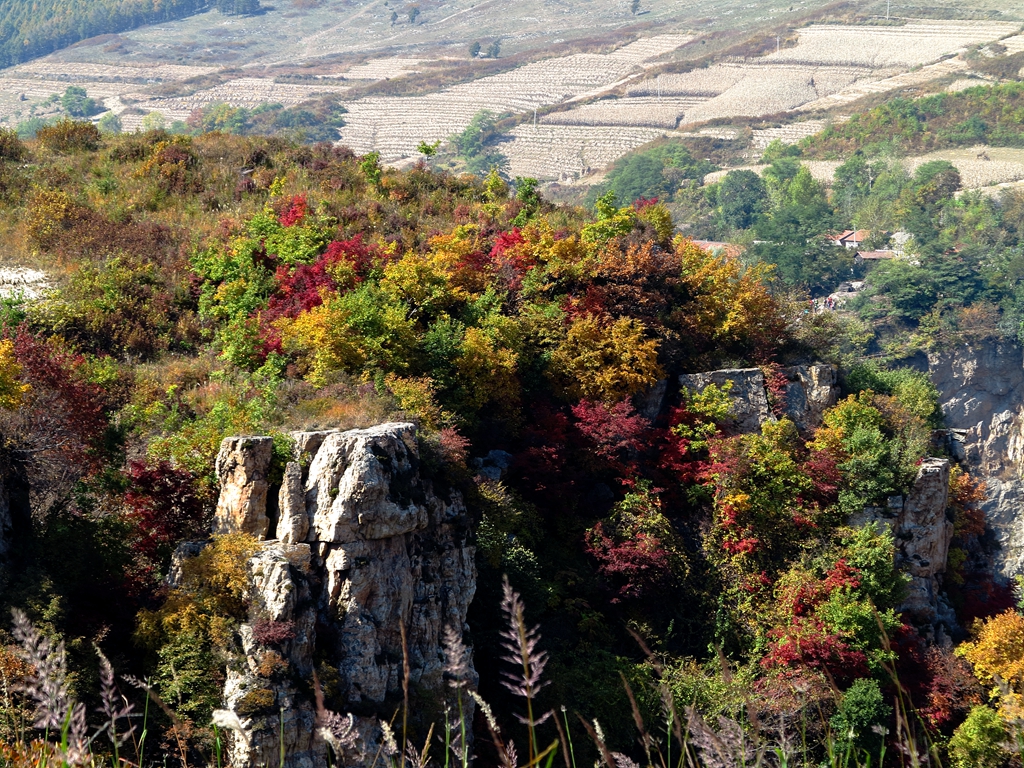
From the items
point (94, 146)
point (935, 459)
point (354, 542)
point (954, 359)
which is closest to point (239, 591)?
point (354, 542)

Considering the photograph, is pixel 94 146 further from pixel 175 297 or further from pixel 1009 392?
pixel 1009 392


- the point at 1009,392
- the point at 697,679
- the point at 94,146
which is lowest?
the point at 1009,392

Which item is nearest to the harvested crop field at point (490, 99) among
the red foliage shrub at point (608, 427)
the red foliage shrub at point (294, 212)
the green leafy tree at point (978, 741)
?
the red foliage shrub at point (294, 212)

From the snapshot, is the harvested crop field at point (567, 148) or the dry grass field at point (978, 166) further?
the harvested crop field at point (567, 148)

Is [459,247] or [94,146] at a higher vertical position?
[94,146]

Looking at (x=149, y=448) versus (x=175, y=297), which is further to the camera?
(x=175, y=297)

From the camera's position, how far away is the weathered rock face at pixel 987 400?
60.3m

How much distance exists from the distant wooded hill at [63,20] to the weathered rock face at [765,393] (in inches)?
6532

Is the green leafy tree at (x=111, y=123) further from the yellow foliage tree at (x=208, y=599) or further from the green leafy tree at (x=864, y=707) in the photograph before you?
the green leafy tree at (x=864, y=707)

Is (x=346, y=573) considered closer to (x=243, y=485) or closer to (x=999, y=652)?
(x=243, y=485)

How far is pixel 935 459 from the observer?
72.3ft

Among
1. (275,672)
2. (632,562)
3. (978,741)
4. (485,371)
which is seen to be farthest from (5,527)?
(978,741)

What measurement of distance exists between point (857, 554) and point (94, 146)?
2121 cm

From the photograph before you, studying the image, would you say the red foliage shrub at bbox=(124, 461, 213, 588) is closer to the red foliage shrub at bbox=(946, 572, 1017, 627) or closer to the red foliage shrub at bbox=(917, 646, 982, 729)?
the red foliage shrub at bbox=(917, 646, 982, 729)
